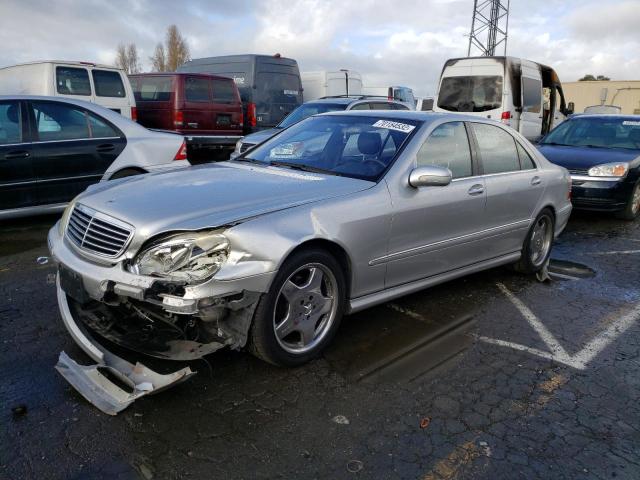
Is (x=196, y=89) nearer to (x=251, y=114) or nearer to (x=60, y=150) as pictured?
(x=251, y=114)

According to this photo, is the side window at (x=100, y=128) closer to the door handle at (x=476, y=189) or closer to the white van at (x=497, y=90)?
the door handle at (x=476, y=189)

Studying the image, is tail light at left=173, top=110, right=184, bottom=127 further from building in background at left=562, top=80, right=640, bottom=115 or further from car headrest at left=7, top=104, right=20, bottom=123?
building in background at left=562, top=80, right=640, bottom=115

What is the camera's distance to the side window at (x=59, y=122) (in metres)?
6.07

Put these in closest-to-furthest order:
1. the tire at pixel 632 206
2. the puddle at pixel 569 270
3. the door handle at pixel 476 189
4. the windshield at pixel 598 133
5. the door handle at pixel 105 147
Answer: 1. the door handle at pixel 476 189
2. the puddle at pixel 569 270
3. the door handle at pixel 105 147
4. the tire at pixel 632 206
5. the windshield at pixel 598 133

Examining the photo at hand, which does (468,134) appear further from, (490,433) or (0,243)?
(0,243)

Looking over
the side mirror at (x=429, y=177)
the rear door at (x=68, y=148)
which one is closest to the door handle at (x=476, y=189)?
the side mirror at (x=429, y=177)

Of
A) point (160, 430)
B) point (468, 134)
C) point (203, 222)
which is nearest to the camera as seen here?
point (160, 430)

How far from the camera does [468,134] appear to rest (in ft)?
14.8

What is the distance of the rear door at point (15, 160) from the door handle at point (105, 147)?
0.74 meters

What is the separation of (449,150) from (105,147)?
13.7 feet

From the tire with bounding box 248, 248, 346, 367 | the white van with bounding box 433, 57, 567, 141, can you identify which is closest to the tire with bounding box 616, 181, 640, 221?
the white van with bounding box 433, 57, 567, 141

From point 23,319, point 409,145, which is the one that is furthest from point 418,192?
point 23,319

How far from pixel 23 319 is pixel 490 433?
308cm

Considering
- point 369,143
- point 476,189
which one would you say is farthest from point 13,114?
point 476,189
